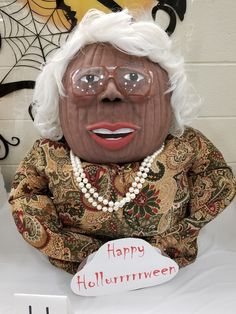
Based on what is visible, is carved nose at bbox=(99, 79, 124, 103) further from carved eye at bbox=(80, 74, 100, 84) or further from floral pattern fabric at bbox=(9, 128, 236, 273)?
floral pattern fabric at bbox=(9, 128, 236, 273)

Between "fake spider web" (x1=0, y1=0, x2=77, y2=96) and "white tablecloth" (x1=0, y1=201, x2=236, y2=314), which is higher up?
"fake spider web" (x1=0, y1=0, x2=77, y2=96)

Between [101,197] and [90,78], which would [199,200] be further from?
[90,78]

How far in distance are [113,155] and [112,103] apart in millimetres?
95

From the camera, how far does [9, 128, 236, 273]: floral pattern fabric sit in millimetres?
797

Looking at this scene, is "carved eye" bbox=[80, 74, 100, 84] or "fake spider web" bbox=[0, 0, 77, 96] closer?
"carved eye" bbox=[80, 74, 100, 84]

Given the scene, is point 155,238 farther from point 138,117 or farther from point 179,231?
point 138,117

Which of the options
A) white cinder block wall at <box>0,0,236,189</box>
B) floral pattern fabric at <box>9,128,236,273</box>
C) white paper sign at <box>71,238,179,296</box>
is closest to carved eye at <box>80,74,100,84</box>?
floral pattern fabric at <box>9,128,236,273</box>

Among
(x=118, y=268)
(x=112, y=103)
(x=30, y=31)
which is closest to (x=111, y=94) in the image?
(x=112, y=103)

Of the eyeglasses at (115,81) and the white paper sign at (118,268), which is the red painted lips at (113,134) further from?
the white paper sign at (118,268)

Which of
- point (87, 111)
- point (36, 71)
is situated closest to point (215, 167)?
point (87, 111)

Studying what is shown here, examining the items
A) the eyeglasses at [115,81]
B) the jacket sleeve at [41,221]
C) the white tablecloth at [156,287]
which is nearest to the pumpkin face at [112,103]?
the eyeglasses at [115,81]

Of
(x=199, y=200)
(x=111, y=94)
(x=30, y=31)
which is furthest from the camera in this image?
(x=30, y=31)

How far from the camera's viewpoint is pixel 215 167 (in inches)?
34.4

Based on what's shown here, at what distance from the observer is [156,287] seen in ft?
2.63
